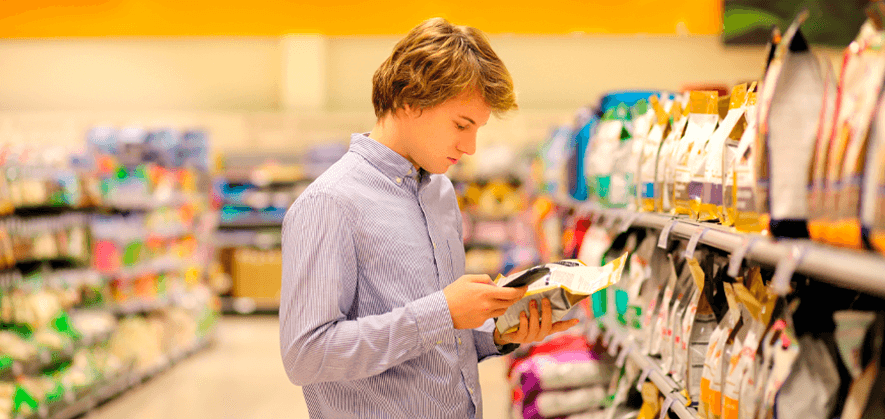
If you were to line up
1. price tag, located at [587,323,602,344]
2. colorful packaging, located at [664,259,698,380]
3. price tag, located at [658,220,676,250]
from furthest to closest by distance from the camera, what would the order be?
price tag, located at [587,323,602,344]
colorful packaging, located at [664,259,698,380]
price tag, located at [658,220,676,250]

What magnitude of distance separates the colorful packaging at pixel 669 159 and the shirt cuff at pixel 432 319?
901 millimetres

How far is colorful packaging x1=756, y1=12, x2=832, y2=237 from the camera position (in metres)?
1.06

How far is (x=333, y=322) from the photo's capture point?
1386 mm

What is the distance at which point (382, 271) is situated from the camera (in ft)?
4.91

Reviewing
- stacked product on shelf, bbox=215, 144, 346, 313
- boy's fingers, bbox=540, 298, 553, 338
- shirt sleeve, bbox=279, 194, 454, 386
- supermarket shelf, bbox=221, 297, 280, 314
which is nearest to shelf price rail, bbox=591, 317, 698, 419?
boy's fingers, bbox=540, 298, 553, 338

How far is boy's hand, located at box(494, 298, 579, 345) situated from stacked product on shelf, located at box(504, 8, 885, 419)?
0.35m

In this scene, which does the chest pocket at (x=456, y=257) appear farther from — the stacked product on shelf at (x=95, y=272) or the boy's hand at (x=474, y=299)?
the stacked product on shelf at (x=95, y=272)

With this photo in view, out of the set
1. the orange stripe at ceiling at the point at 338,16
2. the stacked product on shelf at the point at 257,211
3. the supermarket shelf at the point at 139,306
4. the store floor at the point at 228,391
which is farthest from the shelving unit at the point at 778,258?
the orange stripe at ceiling at the point at 338,16

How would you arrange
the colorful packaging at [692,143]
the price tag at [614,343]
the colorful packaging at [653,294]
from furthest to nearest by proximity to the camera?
the price tag at [614,343]
the colorful packaging at [653,294]
the colorful packaging at [692,143]

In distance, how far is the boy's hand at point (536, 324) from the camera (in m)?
1.59

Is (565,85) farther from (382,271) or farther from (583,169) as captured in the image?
(382,271)

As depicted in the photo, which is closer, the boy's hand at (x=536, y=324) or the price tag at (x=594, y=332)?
the boy's hand at (x=536, y=324)

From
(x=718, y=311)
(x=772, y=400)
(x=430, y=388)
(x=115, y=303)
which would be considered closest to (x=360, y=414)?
(x=430, y=388)

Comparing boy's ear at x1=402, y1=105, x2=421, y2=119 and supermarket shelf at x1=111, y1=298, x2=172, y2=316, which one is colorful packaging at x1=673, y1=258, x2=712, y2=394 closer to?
boy's ear at x1=402, y1=105, x2=421, y2=119
